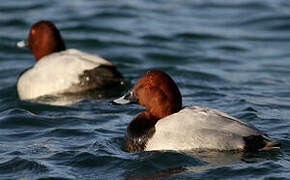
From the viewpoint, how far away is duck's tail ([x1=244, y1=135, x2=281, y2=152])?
6.04 meters

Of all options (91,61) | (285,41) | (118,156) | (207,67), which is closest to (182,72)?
(207,67)

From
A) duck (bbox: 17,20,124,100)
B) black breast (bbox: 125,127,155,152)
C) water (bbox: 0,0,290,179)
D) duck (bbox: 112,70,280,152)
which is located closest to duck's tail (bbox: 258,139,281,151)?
duck (bbox: 112,70,280,152)

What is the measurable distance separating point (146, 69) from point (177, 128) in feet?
16.1

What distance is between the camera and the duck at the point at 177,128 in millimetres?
6133

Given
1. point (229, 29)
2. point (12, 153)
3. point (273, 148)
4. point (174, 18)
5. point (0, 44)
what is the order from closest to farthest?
point (273, 148)
point (12, 153)
point (0, 44)
point (229, 29)
point (174, 18)

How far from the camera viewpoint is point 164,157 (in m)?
6.16

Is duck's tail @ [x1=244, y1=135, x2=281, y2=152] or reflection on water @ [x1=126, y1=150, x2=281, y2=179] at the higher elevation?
duck's tail @ [x1=244, y1=135, x2=281, y2=152]

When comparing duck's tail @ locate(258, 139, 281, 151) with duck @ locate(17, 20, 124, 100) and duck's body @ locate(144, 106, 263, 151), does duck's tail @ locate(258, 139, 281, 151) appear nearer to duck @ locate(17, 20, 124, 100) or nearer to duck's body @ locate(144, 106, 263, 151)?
duck's body @ locate(144, 106, 263, 151)

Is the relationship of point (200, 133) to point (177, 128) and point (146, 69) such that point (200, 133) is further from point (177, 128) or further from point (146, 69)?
point (146, 69)

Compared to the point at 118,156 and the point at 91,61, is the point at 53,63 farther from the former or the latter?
the point at 118,156

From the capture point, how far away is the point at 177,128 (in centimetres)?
622

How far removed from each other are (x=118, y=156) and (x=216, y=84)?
4.00m

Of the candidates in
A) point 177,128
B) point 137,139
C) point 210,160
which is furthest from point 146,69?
point 210,160

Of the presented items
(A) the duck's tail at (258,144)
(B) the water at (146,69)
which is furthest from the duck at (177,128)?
(B) the water at (146,69)
